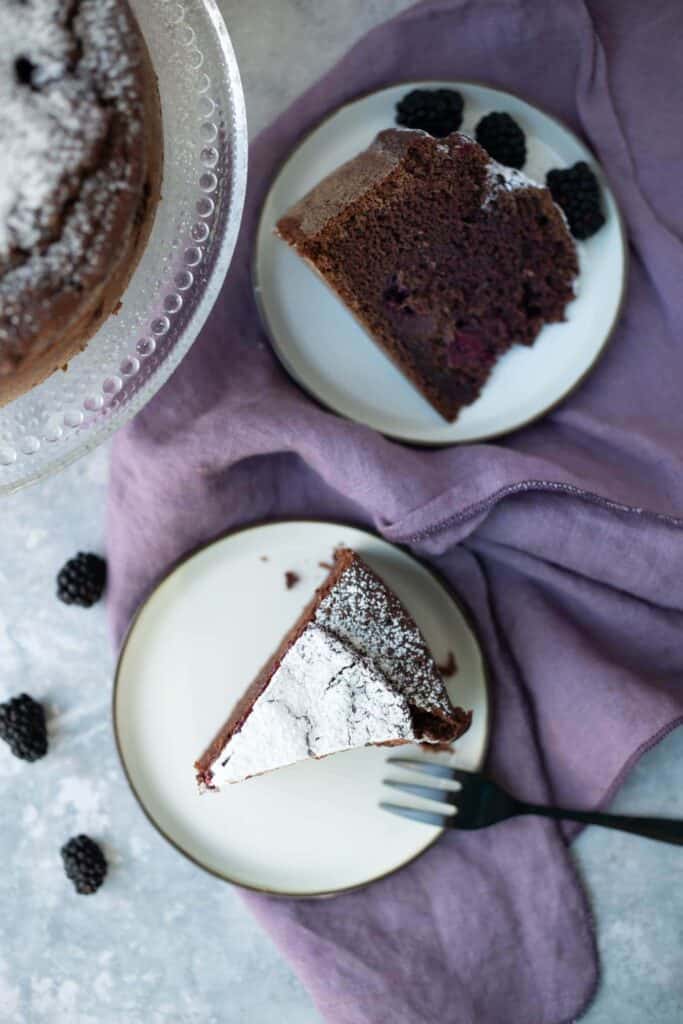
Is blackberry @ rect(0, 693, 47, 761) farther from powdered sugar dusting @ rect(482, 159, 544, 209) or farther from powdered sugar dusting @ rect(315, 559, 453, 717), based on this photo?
powdered sugar dusting @ rect(482, 159, 544, 209)

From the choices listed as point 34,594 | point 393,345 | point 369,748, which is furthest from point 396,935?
point 393,345

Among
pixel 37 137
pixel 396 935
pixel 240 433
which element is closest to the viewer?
pixel 37 137

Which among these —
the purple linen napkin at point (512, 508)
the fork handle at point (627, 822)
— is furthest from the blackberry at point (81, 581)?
the fork handle at point (627, 822)

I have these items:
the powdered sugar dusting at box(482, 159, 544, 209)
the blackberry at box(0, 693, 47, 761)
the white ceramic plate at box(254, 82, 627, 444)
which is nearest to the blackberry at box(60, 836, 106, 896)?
the blackberry at box(0, 693, 47, 761)

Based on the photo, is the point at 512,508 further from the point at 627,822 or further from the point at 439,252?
the point at 627,822

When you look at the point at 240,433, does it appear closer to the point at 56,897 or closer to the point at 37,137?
the point at 37,137

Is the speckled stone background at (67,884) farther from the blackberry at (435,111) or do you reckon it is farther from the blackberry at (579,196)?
the blackberry at (579,196)

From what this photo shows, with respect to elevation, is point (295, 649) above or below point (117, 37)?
→ below
